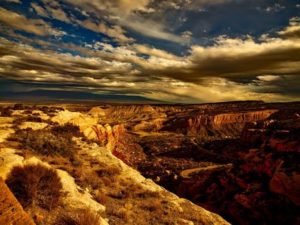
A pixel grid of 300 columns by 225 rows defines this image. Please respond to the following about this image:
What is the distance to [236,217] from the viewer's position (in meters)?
25.4

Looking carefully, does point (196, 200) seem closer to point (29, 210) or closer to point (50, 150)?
point (50, 150)

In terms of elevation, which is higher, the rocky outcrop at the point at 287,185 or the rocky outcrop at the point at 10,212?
the rocky outcrop at the point at 10,212

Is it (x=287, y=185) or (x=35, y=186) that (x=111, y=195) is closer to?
(x=35, y=186)

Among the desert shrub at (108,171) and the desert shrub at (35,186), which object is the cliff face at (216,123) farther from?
the desert shrub at (35,186)

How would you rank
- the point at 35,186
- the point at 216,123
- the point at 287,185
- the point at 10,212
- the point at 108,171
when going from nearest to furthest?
the point at 10,212 < the point at 35,186 < the point at 108,171 < the point at 287,185 < the point at 216,123

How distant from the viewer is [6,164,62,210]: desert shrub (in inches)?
328

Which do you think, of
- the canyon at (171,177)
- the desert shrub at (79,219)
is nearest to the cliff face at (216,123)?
the canyon at (171,177)

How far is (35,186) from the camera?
8.78 meters

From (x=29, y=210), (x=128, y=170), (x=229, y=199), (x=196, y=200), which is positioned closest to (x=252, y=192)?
(x=229, y=199)

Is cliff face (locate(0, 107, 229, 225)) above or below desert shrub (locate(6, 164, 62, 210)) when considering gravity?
below

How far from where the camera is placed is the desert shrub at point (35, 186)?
8.34 metres

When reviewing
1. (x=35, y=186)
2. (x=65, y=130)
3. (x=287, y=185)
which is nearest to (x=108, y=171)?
(x=35, y=186)

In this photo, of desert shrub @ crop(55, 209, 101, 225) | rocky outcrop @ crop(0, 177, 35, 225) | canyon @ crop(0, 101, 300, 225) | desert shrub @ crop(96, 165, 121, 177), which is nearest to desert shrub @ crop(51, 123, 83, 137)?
canyon @ crop(0, 101, 300, 225)

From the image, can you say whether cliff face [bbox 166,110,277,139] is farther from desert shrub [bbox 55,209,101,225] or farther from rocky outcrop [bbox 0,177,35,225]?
rocky outcrop [bbox 0,177,35,225]
